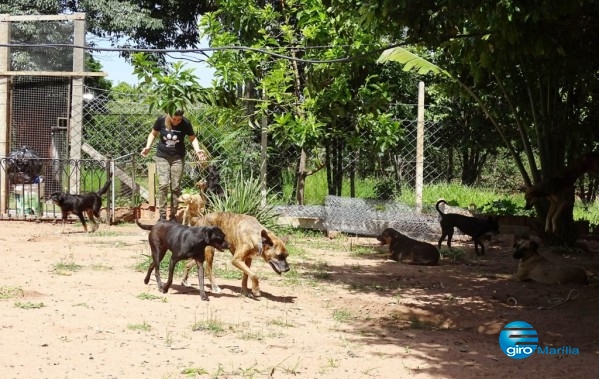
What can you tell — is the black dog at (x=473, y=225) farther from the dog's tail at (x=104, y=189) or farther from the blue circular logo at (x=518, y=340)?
the dog's tail at (x=104, y=189)

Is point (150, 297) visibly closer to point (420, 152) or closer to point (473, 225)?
point (473, 225)

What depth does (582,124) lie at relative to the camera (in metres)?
13.3

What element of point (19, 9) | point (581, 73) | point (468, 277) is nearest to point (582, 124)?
point (581, 73)

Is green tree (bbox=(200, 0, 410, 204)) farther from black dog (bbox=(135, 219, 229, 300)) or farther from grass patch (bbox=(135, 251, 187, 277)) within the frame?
black dog (bbox=(135, 219, 229, 300))

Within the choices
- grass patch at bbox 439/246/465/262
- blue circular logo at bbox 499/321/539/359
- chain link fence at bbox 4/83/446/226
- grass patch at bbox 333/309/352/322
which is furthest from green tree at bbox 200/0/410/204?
blue circular logo at bbox 499/321/539/359

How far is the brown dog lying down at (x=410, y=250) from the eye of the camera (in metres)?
11.4

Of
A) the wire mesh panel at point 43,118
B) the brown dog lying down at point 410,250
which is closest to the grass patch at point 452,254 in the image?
the brown dog lying down at point 410,250

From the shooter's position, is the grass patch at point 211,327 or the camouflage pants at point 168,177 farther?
the camouflage pants at point 168,177

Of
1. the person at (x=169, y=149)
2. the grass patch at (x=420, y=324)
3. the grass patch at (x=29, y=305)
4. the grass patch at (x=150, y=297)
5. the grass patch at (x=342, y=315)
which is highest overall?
the person at (x=169, y=149)

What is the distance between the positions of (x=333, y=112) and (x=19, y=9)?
11897 mm

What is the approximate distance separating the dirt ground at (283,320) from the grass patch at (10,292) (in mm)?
20

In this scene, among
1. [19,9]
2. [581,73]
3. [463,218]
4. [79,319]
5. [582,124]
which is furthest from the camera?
[19,9]

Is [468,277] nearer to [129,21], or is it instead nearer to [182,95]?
[182,95]

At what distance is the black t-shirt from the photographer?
11.7 m
